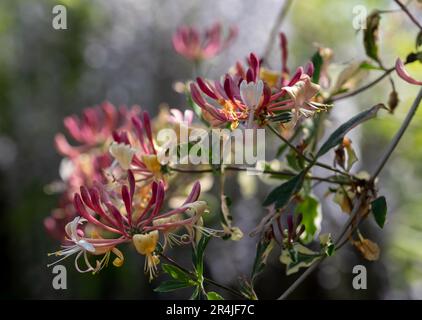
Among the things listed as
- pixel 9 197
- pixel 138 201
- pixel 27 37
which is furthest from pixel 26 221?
pixel 138 201

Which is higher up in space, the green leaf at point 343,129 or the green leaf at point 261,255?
the green leaf at point 343,129

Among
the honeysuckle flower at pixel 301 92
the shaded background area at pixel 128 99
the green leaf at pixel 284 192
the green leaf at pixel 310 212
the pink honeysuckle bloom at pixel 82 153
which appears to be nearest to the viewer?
the honeysuckle flower at pixel 301 92

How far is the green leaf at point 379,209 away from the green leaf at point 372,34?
0.23 m

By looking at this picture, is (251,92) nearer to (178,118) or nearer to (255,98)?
(255,98)

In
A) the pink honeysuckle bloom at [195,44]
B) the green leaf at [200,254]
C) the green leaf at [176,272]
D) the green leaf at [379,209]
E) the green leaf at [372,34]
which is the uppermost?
the pink honeysuckle bloom at [195,44]

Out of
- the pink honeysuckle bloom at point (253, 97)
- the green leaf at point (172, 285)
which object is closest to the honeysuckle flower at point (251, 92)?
the pink honeysuckle bloom at point (253, 97)

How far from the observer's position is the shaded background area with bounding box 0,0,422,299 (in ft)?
8.97

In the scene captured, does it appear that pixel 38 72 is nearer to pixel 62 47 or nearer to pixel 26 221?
pixel 62 47

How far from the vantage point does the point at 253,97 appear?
600 mm

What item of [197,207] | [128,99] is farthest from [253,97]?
[128,99]

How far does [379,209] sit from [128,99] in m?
2.96

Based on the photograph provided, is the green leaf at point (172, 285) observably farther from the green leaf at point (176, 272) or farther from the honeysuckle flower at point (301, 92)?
the honeysuckle flower at point (301, 92)

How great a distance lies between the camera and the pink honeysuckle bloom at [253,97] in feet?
1.95
